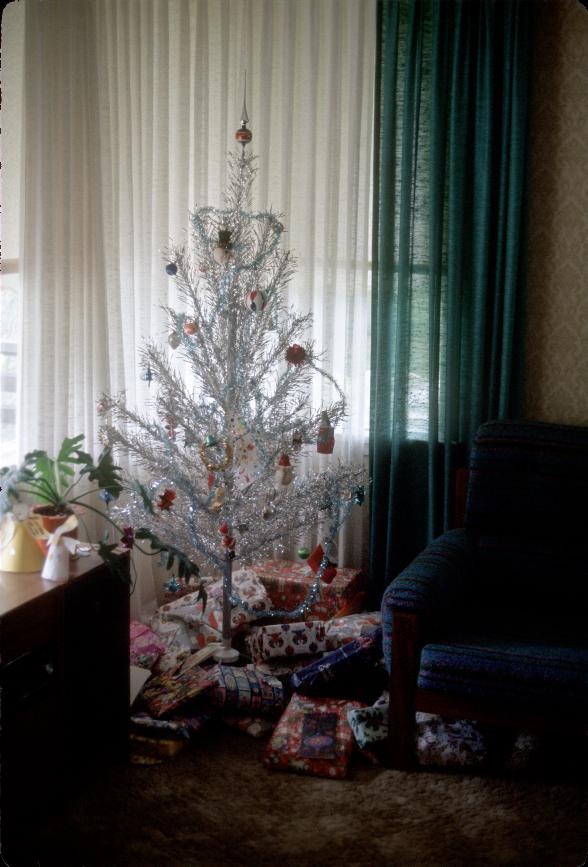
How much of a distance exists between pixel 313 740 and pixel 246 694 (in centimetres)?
27

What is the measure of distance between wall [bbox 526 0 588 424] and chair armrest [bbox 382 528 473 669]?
0.75m

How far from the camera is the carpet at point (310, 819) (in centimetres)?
183

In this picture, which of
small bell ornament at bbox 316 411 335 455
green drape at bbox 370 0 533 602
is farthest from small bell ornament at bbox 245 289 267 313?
green drape at bbox 370 0 533 602

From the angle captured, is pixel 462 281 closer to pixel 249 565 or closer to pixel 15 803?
pixel 249 565

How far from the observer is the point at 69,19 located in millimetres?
2807

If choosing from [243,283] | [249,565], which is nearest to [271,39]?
[243,283]

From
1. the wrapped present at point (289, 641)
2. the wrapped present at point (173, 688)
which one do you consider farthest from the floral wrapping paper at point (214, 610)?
the wrapped present at point (173, 688)

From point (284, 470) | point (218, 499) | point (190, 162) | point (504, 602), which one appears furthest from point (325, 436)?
point (190, 162)

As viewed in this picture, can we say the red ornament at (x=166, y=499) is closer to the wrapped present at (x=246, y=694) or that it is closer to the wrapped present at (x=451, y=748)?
the wrapped present at (x=246, y=694)

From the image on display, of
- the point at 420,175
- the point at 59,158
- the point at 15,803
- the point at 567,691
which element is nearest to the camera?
the point at 15,803

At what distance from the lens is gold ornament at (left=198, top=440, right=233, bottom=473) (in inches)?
100

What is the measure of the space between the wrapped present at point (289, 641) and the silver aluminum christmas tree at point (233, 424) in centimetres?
9

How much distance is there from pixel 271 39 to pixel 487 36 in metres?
0.80

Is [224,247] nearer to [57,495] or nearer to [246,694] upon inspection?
[57,495]
